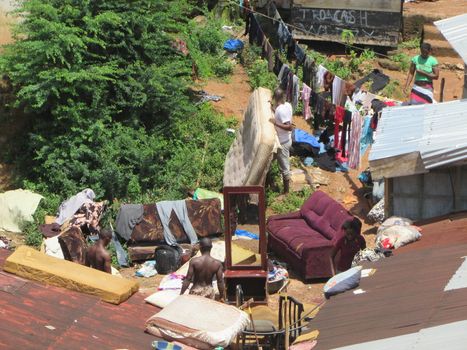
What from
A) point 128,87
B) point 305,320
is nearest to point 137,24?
point 128,87

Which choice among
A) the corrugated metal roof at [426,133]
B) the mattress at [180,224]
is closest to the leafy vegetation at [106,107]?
the mattress at [180,224]

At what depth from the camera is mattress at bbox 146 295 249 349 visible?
898 cm

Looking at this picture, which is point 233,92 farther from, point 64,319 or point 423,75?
point 64,319

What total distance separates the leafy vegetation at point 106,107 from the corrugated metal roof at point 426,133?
4.83m

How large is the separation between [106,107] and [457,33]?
21.5 feet

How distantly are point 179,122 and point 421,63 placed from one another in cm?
491

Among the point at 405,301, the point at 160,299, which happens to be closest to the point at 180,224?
the point at 160,299

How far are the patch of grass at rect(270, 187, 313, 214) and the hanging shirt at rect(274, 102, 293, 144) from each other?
3.71 ft

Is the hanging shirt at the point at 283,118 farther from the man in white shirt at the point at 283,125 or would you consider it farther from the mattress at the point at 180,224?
the mattress at the point at 180,224

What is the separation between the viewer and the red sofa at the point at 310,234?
14000 mm

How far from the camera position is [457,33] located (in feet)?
50.2

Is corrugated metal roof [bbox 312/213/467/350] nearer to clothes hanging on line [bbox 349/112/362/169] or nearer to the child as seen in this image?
the child

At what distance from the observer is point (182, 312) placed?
9.33 metres

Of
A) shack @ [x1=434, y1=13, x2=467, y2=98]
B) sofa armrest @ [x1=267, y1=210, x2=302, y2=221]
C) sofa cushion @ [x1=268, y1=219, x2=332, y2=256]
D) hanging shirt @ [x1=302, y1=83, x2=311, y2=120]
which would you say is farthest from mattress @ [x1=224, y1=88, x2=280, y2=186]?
shack @ [x1=434, y1=13, x2=467, y2=98]
